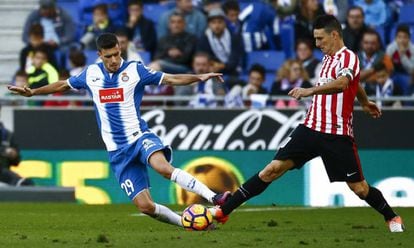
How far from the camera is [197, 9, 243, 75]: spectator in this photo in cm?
2006

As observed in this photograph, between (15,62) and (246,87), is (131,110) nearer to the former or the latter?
(246,87)

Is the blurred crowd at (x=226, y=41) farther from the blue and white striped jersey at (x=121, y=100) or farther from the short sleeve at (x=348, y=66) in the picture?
the short sleeve at (x=348, y=66)

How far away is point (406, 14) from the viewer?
2145cm

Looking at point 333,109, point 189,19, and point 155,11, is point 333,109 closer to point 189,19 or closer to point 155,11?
point 189,19

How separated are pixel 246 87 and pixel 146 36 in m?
2.38

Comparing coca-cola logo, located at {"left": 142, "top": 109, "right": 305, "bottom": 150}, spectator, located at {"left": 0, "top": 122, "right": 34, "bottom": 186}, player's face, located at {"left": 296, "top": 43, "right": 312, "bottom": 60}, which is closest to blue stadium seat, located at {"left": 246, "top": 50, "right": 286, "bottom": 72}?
player's face, located at {"left": 296, "top": 43, "right": 312, "bottom": 60}

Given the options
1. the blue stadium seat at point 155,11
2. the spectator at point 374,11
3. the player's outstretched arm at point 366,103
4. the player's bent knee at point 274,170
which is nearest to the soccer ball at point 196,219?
the player's bent knee at point 274,170

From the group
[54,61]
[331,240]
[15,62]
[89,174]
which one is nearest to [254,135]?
[89,174]

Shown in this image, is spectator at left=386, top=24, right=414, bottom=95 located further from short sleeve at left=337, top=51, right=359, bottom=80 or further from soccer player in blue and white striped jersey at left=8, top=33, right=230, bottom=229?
soccer player in blue and white striped jersey at left=8, top=33, right=230, bottom=229

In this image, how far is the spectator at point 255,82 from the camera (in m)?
19.0

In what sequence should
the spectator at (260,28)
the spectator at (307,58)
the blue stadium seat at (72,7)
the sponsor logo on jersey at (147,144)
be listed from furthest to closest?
the blue stadium seat at (72,7), the spectator at (260,28), the spectator at (307,58), the sponsor logo on jersey at (147,144)

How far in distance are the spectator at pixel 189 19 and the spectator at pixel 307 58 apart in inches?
69.0

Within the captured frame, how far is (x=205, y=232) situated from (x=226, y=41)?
879 centimetres

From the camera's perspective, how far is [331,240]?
1100 centimetres
